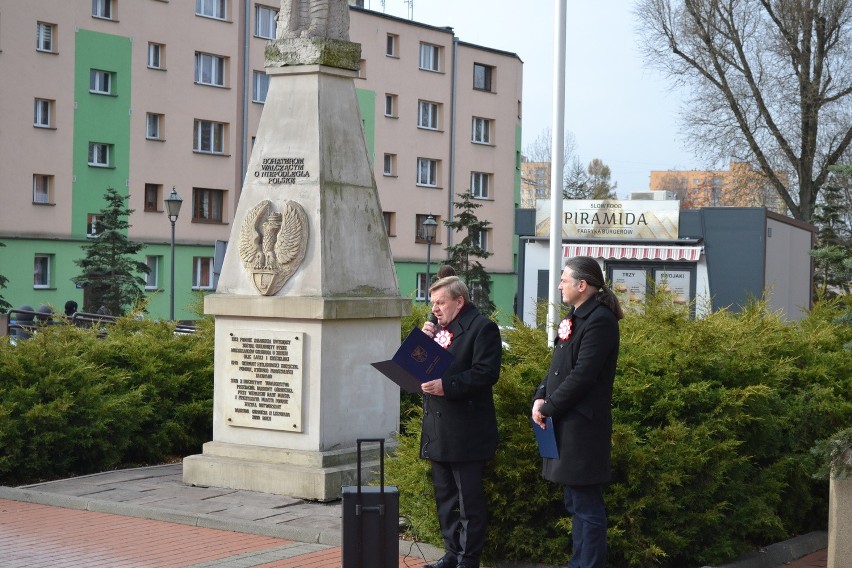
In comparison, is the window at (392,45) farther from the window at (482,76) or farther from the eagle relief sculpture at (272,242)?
the eagle relief sculpture at (272,242)

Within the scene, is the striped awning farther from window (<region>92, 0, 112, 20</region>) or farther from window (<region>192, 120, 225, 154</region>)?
window (<region>92, 0, 112, 20</region>)

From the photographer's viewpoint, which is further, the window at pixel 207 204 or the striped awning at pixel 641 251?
the window at pixel 207 204

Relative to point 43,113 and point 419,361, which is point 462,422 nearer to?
point 419,361

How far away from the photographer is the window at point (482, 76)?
62625 mm

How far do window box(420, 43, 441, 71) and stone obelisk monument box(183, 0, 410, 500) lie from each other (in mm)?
48300

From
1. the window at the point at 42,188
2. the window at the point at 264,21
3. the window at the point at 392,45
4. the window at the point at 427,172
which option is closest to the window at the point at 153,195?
the window at the point at 42,188

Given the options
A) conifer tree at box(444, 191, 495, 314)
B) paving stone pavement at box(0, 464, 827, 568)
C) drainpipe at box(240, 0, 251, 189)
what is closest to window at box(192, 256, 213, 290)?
drainpipe at box(240, 0, 251, 189)

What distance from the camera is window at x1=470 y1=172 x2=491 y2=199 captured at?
62.4 metres

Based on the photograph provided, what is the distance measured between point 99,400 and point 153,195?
3700 cm

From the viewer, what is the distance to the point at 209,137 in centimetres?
4991

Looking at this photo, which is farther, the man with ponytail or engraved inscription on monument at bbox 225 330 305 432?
engraved inscription on monument at bbox 225 330 305 432

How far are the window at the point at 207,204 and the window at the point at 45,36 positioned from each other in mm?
8081

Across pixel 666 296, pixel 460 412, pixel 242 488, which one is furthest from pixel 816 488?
pixel 242 488

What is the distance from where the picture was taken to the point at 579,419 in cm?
719
